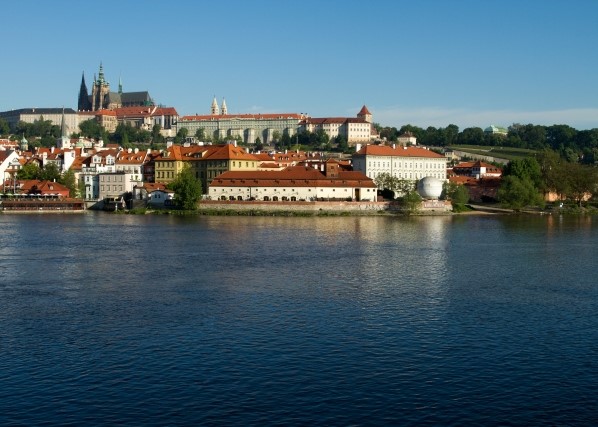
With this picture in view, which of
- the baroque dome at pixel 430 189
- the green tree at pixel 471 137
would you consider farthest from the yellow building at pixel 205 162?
the green tree at pixel 471 137

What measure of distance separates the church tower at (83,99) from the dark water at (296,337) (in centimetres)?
13771

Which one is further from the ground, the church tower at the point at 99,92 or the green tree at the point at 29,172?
the church tower at the point at 99,92

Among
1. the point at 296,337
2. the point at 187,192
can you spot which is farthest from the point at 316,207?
the point at 296,337

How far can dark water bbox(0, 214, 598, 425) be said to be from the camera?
36.4 ft

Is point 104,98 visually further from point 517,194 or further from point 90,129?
point 517,194

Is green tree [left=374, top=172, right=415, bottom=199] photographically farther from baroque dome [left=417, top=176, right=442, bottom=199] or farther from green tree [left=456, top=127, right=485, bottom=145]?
green tree [left=456, top=127, right=485, bottom=145]

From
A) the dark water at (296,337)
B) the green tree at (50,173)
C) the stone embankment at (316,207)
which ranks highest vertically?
the green tree at (50,173)

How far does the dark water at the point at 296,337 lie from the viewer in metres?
11.1

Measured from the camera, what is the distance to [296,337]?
14836 millimetres

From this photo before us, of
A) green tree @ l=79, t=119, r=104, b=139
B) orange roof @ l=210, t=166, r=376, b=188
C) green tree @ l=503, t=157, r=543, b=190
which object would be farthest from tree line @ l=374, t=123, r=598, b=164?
orange roof @ l=210, t=166, r=376, b=188

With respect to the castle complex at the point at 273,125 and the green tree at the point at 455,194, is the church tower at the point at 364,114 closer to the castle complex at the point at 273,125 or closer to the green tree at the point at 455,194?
the castle complex at the point at 273,125

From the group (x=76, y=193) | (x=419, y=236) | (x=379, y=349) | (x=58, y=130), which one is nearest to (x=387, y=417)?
(x=379, y=349)

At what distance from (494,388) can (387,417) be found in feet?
7.03

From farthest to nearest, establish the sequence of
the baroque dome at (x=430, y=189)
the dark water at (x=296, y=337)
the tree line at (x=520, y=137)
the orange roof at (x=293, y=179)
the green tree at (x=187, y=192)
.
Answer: the tree line at (x=520, y=137) → the baroque dome at (x=430, y=189) → the orange roof at (x=293, y=179) → the green tree at (x=187, y=192) → the dark water at (x=296, y=337)
